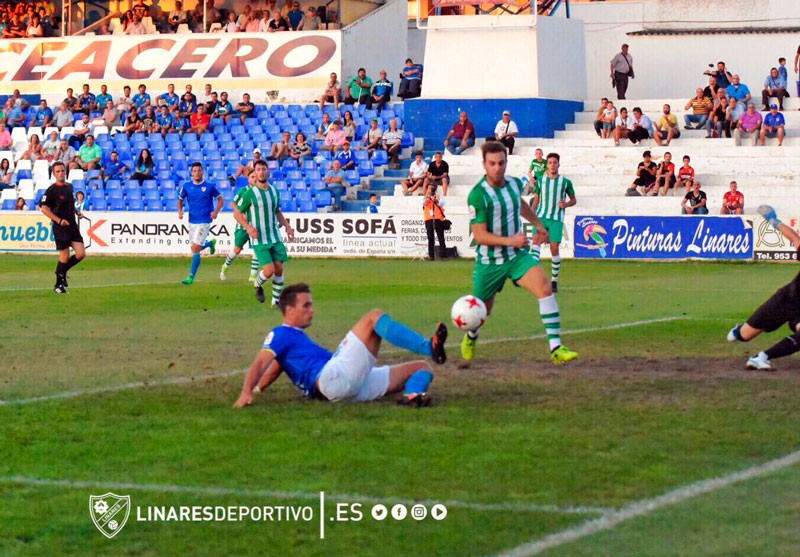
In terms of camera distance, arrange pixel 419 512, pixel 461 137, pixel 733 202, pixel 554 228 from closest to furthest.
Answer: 1. pixel 419 512
2. pixel 554 228
3. pixel 733 202
4. pixel 461 137

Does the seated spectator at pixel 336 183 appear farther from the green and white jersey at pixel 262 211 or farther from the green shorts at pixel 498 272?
the green shorts at pixel 498 272

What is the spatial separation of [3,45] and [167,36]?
6.48 metres

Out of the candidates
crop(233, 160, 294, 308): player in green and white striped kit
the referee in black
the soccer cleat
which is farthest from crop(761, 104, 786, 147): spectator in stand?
the soccer cleat

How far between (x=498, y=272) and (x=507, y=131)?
25.4 m

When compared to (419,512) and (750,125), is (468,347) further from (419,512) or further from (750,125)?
(750,125)

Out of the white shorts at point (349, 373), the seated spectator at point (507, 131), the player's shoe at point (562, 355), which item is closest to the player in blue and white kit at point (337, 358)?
the white shorts at point (349, 373)

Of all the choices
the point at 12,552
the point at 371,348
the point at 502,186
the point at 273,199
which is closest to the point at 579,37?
the point at 273,199

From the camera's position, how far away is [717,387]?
1047 cm

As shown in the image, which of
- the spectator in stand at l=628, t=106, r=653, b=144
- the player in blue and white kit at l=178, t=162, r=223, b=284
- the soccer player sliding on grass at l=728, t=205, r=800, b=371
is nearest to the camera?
the soccer player sliding on grass at l=728, t=205, r=800, b=371

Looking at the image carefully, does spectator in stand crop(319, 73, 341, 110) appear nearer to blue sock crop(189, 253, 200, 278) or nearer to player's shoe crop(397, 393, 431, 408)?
blue sock crop(189, 253, 200, 278)

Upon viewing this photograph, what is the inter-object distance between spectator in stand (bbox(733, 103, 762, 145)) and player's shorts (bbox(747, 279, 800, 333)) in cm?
2493

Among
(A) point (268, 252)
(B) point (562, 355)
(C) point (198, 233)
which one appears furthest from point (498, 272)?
(C) point (198, 233)

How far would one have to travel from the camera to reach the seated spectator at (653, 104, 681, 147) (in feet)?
117

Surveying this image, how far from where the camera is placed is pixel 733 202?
30.9 m
